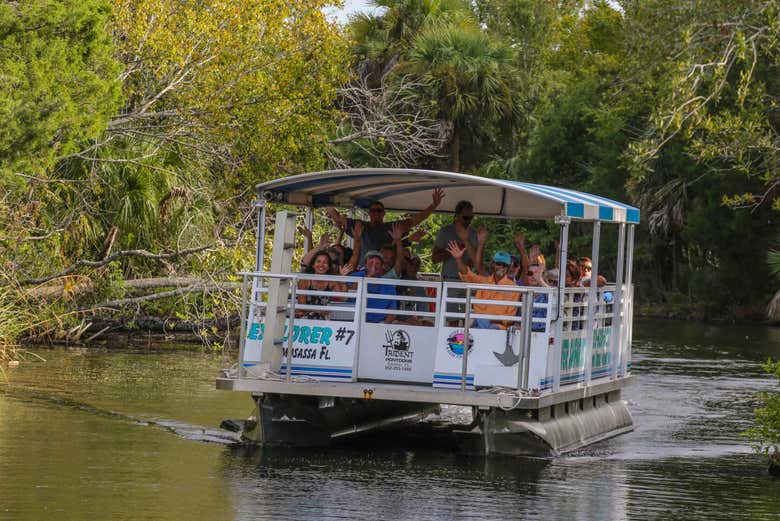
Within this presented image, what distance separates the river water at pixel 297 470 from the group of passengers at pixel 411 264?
1.53 metres

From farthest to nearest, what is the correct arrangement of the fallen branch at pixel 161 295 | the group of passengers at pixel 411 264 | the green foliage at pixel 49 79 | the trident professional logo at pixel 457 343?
the fallen branch at pixel 161 295 < the green foliage at pixel 49 79 < the group of passengers at pixel 411 264 < the trident professional logo at pixel 457 343

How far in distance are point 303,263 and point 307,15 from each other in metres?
10.3

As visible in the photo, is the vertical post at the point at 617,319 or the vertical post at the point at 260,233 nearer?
the vertical post at the point at 260,233

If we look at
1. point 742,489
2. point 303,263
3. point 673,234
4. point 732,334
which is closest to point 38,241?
point 303,263

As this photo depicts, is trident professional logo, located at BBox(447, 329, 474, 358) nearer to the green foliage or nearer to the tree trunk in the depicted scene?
the green foliage

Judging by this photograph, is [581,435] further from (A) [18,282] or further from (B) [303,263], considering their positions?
(A) [18,282]

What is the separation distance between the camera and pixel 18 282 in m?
23.2

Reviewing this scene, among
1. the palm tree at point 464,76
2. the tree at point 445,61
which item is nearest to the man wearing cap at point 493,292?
the palm tree at point 464,76

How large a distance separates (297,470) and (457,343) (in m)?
2.01

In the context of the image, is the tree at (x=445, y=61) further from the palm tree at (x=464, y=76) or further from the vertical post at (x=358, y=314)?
the vertical post at (x=358, y=314)

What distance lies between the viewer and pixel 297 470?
13695mm

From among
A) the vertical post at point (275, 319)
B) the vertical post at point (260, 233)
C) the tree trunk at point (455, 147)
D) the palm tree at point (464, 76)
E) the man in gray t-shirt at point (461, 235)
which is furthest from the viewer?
the tree trunk at point (455, 147)

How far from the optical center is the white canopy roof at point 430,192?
14.9 m

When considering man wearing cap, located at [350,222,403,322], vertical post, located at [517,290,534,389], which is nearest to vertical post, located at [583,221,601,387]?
vertical post, located at [517,290,534,389]
